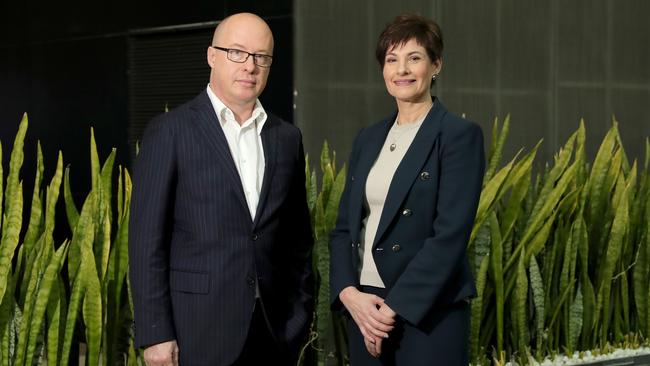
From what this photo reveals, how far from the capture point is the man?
1929 mm

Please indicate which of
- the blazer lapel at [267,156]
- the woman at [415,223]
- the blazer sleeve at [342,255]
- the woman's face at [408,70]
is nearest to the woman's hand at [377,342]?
the woman at [415,223]

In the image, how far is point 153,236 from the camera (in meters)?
1.91

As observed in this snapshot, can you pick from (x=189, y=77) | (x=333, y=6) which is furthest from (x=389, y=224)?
(x=189, y=77)

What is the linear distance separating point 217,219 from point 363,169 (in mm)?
375

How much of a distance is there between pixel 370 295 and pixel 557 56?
413 cm

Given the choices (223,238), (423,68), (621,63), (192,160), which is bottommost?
(223,238)

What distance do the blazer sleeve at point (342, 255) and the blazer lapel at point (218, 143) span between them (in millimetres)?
308

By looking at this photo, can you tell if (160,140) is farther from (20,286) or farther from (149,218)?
(20,286)

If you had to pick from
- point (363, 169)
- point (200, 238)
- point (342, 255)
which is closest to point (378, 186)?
point (363, 169)

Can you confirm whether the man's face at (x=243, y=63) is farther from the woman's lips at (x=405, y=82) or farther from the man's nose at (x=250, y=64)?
the woman's lips at (x=405, y=82)

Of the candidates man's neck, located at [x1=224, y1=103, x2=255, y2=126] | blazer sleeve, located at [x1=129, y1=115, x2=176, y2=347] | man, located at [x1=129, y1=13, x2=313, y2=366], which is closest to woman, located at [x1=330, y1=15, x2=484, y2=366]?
man, located at [x1=129, y1=13, x2=313, y2=366]

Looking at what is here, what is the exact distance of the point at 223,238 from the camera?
6.42 feet

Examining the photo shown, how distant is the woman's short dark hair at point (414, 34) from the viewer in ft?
6.76

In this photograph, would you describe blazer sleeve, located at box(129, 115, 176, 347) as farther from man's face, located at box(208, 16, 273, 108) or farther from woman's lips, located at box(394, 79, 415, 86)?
woman's lips, located at box(394, 79, 415, 86)
